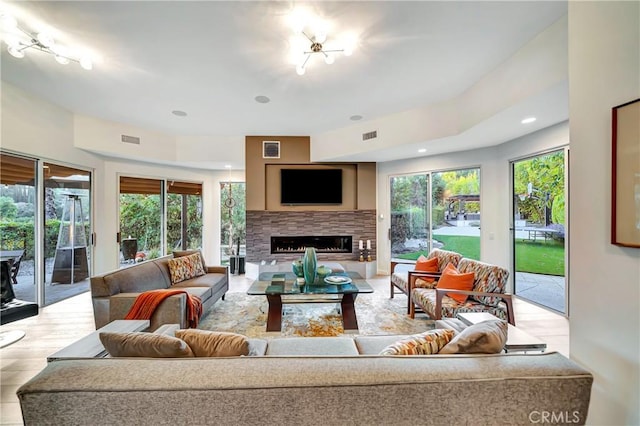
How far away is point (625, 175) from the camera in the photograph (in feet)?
4.11

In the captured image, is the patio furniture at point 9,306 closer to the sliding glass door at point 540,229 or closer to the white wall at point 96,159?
the white wall at point 96,159

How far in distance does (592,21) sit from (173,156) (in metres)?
6.30

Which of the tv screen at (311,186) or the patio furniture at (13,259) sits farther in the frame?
the tv screen at (311,186)

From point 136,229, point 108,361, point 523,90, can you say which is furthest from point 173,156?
point 523,90

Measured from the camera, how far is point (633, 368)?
124cm

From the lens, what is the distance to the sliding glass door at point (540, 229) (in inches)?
147

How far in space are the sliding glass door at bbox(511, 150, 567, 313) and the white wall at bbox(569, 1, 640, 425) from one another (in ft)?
9.42

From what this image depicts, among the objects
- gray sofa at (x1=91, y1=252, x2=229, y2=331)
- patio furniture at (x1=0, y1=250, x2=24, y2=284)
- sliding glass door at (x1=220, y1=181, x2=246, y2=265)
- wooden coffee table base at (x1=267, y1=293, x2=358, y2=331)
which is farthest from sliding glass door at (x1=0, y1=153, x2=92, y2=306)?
wooden coffee table base at (x1=267, y1=293, x2=358, y2=331)

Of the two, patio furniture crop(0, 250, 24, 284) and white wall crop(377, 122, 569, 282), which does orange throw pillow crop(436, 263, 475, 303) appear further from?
patio furniture crop(0, 250, 24, 284)

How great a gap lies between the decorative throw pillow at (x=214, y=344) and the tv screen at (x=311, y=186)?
4451mm

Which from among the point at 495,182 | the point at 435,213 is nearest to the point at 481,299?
the point at 495,182

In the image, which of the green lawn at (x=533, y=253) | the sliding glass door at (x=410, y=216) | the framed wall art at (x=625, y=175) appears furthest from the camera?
the sliding glass door at (x=410, y=216)

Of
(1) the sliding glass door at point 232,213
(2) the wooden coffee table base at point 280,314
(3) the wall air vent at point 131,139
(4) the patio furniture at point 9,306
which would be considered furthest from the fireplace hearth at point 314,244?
(4) the patio furniture at point 9,306

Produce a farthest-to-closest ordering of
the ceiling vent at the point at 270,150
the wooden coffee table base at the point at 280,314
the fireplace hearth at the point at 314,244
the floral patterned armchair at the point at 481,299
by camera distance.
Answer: the fireplace hearth at the point at 314,244 < the ceiling vent at the point at 270,150 < the wooden coffee table base at the point at 280,314 < the floral patterned armchair at the point at 481,299
